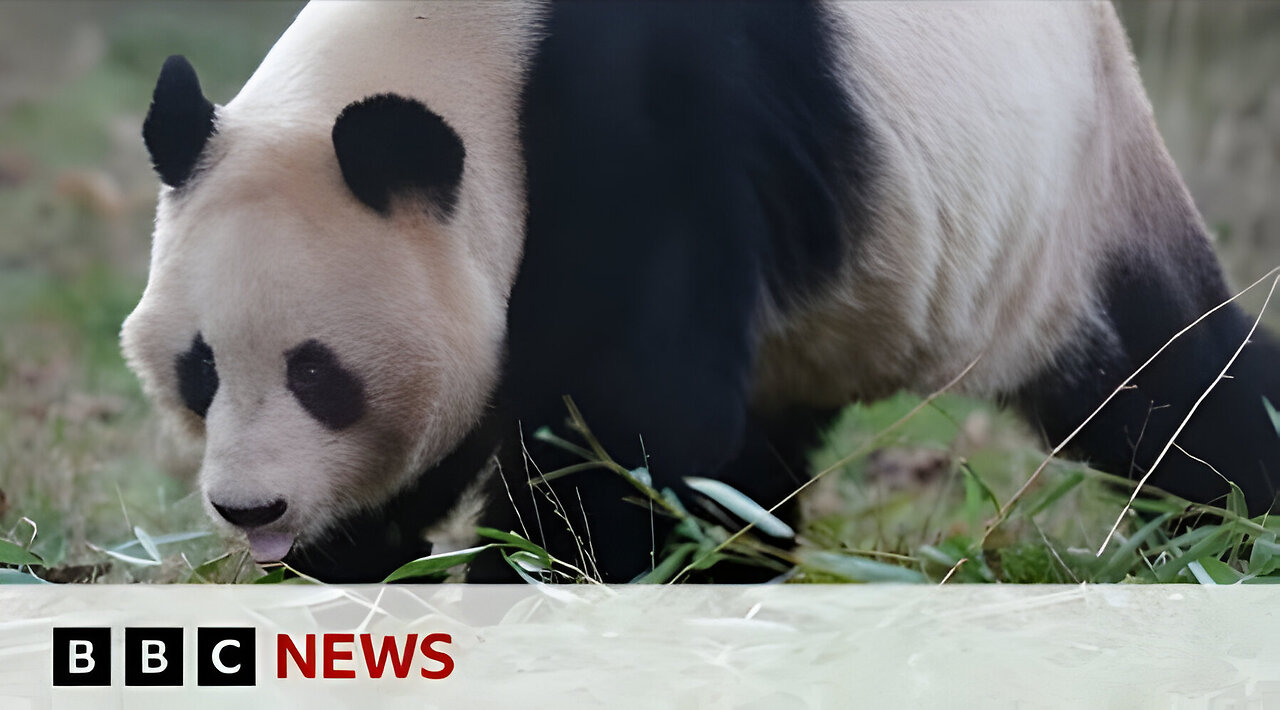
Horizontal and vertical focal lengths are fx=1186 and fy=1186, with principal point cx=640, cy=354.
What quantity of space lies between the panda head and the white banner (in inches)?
6.5

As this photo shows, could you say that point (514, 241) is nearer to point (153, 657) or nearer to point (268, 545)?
point (268, 545)

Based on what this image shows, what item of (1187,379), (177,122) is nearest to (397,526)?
(177,122)

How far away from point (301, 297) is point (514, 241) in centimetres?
28

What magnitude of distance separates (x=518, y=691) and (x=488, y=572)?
38 centimetres

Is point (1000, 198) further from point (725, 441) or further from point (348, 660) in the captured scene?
point (348, 660)

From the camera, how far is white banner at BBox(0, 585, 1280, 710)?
122cm

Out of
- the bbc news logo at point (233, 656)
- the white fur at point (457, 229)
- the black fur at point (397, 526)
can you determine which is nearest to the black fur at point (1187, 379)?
the white fur at point (457, 229)

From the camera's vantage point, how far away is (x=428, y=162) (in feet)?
4.87

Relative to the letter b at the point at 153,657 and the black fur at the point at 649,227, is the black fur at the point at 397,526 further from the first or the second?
the letter b at the point at 153,657

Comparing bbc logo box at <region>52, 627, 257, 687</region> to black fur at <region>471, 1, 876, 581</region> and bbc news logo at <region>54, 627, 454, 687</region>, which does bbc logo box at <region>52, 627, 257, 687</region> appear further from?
black fur at <region>471, 1, 876, 581</region>

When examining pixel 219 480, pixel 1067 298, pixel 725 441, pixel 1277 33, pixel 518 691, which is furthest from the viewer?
pixel 1067 298

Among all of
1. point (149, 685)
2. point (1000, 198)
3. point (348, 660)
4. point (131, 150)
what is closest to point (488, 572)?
point (348, 660)

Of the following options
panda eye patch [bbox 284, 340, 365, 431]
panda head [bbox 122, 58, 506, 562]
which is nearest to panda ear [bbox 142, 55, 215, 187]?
panda head [bbox 122, 58, 506, 562]

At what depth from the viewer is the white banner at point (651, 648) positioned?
1220mm
